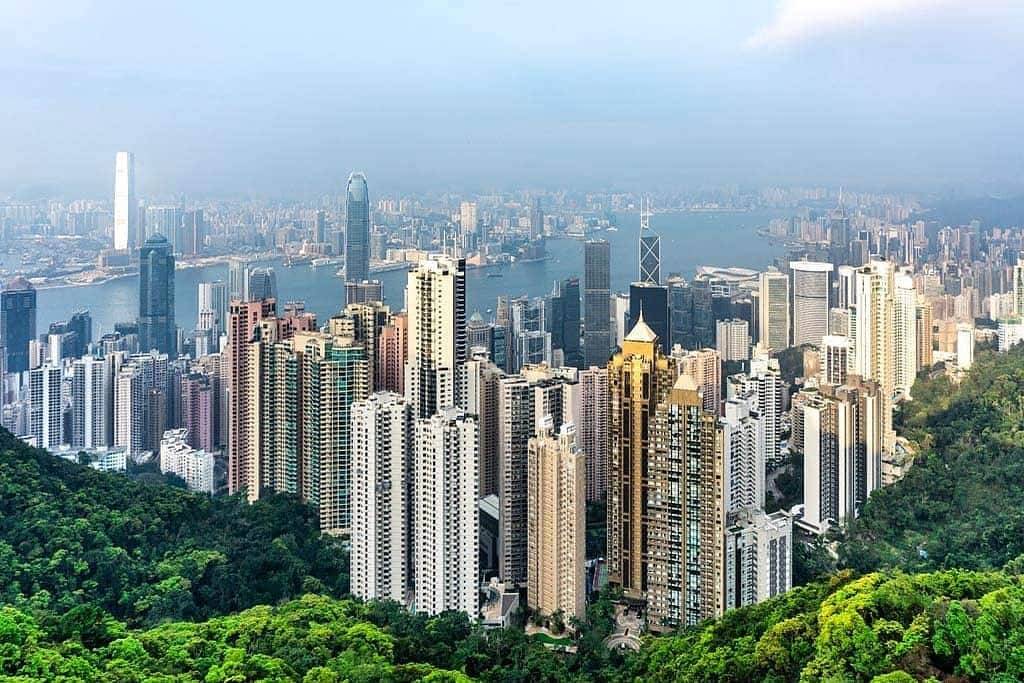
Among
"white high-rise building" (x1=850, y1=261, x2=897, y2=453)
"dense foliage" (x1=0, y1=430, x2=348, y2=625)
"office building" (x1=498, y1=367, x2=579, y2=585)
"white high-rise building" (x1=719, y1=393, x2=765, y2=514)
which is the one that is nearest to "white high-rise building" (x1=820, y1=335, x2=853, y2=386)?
"white high-rise building" (x1=850, y1=261, x2=897, y2=453)

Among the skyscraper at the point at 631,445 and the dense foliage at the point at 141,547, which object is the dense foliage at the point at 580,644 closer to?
the dense foliage at the point at 141,547

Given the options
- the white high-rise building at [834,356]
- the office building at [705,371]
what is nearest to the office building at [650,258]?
the office building at [705,371]

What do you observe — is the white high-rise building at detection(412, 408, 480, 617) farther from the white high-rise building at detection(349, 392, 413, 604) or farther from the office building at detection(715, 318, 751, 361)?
the office building at detection(715, 318, 751, 361)

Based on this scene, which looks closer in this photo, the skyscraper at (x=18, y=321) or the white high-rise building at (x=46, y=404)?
the white high-rise building at (x=46, y=404)

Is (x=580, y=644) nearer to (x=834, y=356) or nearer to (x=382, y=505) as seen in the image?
(x=382, y=505)

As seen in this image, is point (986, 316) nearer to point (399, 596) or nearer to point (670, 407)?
point (670, 407)

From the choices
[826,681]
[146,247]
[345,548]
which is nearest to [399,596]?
[345,548]
